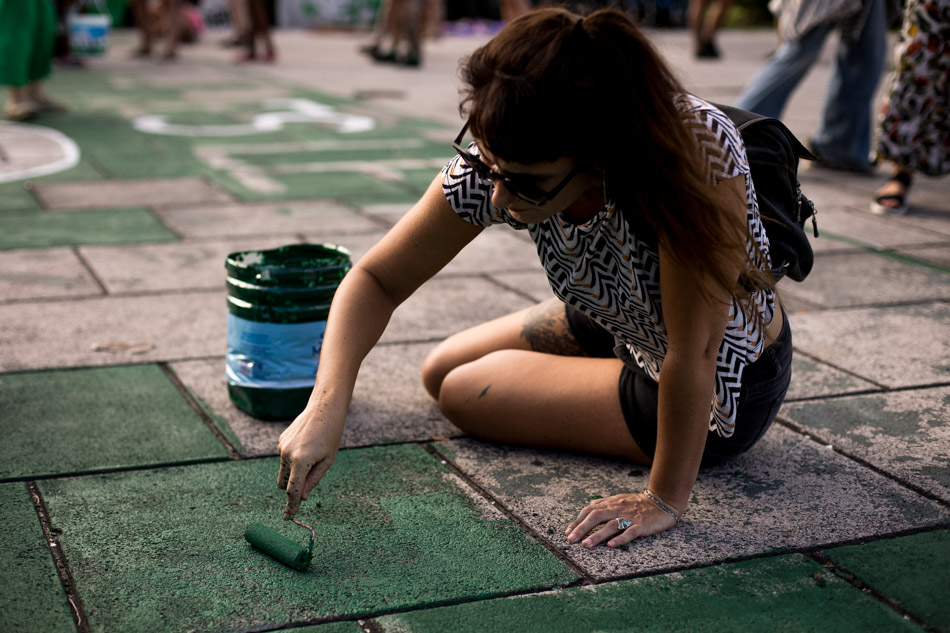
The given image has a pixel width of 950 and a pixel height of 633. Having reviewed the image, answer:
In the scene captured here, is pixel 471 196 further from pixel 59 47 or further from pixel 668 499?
pixel 59 47

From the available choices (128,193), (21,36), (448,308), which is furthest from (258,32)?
(448,308)

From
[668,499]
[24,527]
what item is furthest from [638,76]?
[24,527]

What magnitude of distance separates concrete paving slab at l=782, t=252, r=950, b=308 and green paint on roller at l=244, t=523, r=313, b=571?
8.69 feet

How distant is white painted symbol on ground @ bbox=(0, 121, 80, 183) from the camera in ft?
22.1

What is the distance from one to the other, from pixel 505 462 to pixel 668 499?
584 millimetres

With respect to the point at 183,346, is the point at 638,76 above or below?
above

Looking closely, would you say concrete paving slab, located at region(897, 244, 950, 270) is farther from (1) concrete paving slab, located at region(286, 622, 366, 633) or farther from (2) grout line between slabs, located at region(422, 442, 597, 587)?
(1) concrete paving slab, located at region(286, 622, 366, 633)

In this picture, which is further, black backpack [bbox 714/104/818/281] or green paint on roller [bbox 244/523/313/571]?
black backpack [bbox 714/104/818/281]

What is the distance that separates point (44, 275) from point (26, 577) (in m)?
2.55

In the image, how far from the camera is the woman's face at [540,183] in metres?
2.03

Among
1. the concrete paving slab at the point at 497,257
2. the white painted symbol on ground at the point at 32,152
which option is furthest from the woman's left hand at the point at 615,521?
the white painted symbol on ground at the point at 32,152

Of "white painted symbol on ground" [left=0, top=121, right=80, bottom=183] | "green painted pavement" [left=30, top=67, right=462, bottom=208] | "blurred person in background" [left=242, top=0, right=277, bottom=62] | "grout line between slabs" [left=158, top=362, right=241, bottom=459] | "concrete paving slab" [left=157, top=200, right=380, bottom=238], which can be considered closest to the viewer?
"grout line between slabs" [left=158, top=362, right=241, bottom=459]

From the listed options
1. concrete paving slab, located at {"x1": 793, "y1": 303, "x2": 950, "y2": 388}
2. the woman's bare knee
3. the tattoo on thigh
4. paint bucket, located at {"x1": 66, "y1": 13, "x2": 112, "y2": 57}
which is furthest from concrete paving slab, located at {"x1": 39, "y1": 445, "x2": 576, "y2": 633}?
paint bucket, located at {"x1": 66, "y1": 13, "x2": 112, "y2": 57}

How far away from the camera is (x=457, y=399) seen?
3.06 meters
